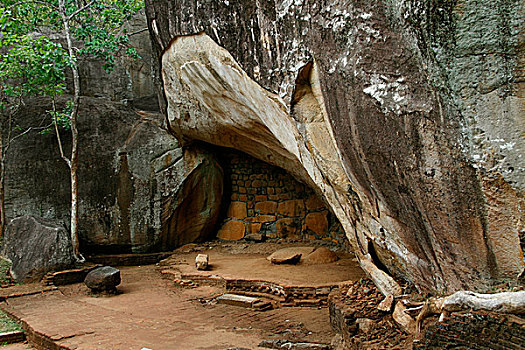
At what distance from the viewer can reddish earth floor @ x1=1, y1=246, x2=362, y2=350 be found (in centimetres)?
498

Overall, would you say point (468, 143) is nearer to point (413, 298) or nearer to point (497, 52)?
point (497, 52)

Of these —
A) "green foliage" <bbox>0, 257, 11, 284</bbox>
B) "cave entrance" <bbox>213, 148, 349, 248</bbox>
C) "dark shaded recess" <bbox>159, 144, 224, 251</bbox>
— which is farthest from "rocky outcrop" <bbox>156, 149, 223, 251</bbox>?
"green foliage" <bbox>0, 257, 11, 284</bbox>

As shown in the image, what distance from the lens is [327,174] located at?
15.7 ft

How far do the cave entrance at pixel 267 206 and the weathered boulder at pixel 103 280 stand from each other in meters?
4.00

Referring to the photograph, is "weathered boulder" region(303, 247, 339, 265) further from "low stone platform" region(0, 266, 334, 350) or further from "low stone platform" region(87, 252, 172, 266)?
"low stone platform" region(87, 252, 172, 266)

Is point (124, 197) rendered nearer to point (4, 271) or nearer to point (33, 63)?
point (4, 271)

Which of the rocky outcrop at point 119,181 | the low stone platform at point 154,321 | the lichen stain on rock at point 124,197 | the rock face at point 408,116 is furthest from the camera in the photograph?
the lichen stain on rock at point 124,197

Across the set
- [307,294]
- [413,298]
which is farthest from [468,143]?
[307,294]

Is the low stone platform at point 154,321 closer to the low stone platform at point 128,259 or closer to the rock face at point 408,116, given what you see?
the rock face at point 408,116

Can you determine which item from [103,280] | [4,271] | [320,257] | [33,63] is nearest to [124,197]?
[4,271]

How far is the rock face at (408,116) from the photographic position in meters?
2.71

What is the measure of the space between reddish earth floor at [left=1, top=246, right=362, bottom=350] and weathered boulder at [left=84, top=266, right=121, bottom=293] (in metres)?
0.14

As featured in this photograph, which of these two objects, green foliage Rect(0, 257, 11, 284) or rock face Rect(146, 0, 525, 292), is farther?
green foliage Rect(0, 257, 11, 284)

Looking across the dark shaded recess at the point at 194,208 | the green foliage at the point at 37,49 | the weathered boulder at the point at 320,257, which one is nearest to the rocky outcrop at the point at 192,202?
the dark shaded recess at the point at 194,208
